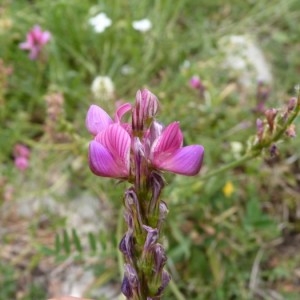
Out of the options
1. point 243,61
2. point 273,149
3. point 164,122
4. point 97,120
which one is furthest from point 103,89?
point 97,120

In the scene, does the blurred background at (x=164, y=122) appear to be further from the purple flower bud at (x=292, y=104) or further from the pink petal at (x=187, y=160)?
the pink petal at (x=187, y=160)

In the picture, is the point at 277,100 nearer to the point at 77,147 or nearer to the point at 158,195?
the point at 77,147

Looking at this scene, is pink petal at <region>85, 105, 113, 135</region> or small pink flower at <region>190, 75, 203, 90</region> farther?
small pink flower at <region>190, 75, 203, 90</region>

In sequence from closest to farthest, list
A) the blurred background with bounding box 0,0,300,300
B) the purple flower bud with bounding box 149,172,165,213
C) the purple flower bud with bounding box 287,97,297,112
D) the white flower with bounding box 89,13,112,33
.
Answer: the purple flower bud with bounding box 149,172,165,213, the purple flower bud with bounding box 287,97,297,112, the blurred background with bounding box 0,0,300,300, the white flower with bounding box 89,13,112,33

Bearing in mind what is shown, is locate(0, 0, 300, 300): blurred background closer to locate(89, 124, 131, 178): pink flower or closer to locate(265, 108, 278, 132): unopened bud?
locate(265, 108, 278, 132): unopened bud

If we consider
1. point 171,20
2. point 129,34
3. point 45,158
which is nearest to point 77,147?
point 45,158

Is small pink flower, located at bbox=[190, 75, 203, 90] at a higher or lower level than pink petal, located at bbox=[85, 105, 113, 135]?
higher

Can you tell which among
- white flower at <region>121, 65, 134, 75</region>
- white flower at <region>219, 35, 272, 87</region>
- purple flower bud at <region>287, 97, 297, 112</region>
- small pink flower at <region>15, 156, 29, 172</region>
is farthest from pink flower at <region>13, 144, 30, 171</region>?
purple flower bud at <region>287, 97, 297, 112</region>

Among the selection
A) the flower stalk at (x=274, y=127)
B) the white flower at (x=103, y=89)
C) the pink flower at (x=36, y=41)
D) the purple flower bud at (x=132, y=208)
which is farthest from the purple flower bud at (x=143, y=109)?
the pink flower at (x=36, y=41)
